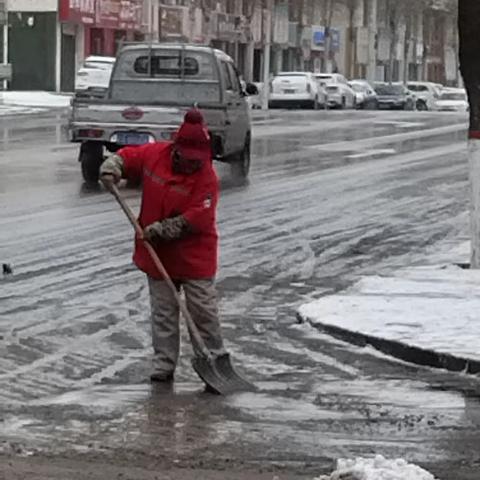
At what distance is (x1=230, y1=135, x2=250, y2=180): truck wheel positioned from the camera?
23.5 m

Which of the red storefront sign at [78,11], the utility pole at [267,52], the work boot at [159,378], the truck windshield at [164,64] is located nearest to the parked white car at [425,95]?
the utility pole at [267,52]

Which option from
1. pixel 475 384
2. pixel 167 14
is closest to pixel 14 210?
pixel 475 384

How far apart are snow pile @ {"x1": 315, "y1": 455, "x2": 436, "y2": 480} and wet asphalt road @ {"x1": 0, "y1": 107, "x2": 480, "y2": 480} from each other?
0.40 m

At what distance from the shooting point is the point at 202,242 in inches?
336

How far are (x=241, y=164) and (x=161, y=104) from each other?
2720 millimetres

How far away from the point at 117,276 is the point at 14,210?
4.67 meters

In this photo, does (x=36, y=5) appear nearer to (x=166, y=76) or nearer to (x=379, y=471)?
(x=166, y=76)

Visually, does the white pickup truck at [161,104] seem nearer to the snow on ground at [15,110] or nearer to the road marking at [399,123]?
the road marking at [399,123]

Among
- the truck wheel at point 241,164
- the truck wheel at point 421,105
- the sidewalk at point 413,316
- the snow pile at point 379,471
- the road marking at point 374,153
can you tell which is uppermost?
the snow pile at point 379,471

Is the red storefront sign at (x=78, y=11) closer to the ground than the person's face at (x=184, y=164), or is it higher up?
higher up

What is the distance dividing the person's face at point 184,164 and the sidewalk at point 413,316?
6.45 ft

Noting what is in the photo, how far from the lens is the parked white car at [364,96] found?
216 ft

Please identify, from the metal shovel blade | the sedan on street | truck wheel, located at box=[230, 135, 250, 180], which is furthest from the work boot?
the sedan on street

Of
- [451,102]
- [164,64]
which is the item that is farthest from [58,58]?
[164,64]
